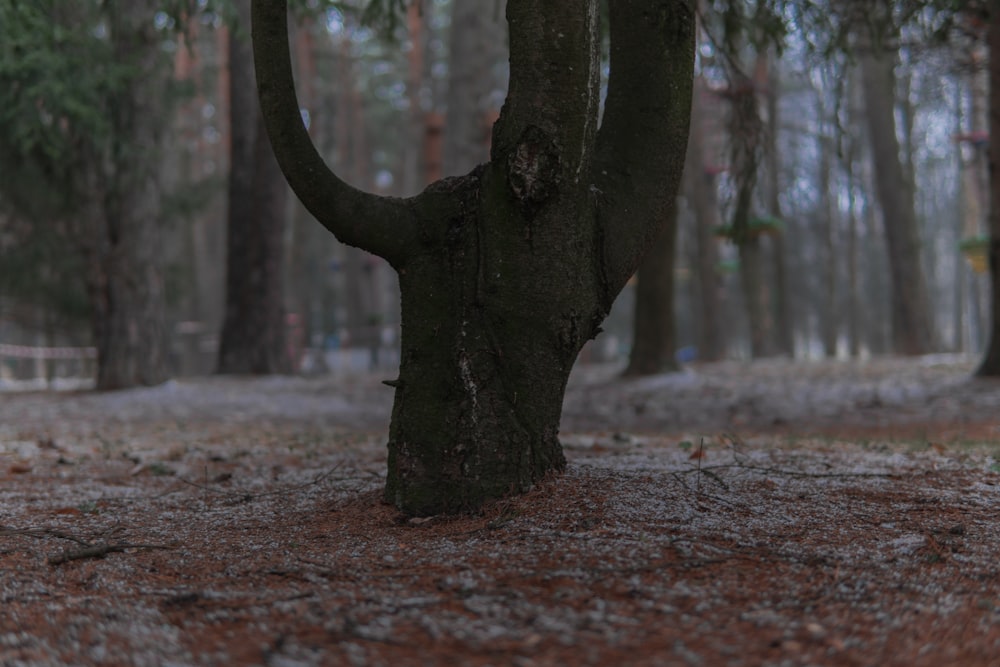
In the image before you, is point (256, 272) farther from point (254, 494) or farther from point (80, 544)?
point (80, 544)

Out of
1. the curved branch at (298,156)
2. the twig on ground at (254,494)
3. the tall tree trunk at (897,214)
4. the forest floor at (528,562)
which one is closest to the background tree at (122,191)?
the forest floor at (528,562)

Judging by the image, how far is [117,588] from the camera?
2.55 meters

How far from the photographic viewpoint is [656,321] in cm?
1116

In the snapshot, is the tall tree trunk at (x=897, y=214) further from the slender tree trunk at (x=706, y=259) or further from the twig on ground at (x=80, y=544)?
the twig on ground at (x=80, y=544)

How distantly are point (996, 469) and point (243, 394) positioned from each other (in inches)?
314

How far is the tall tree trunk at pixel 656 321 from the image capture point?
36.4ft

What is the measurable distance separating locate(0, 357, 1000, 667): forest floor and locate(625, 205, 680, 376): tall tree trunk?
5721mm

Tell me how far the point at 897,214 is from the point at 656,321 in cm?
721

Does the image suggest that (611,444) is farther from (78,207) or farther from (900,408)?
(78,207)

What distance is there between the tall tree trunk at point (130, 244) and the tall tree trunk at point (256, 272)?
1770mm

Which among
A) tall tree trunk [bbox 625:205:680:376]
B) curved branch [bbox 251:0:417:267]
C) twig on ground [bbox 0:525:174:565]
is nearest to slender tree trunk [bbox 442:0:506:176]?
tall tree trunk [bbox 625:205:680:376]

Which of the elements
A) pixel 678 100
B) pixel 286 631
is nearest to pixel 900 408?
pixel 678 100

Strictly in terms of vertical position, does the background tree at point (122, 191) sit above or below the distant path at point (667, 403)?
above

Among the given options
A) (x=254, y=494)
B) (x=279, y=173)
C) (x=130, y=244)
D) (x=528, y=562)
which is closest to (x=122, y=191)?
(x=130, y=244)
